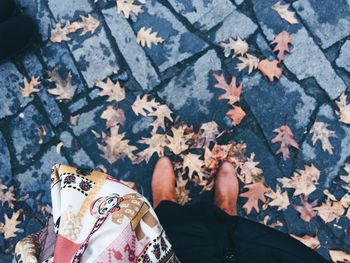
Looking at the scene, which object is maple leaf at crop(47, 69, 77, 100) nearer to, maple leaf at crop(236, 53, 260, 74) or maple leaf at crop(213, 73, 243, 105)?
maple leaf at crop(213, 73, 243, 105)

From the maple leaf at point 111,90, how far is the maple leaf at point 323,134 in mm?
1438

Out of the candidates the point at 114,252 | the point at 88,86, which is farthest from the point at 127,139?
the point at 114,252

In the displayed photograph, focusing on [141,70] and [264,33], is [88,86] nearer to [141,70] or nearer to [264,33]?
[141,70]

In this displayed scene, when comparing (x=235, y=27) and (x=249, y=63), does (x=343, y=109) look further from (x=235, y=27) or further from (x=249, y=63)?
(x=235, y=27)

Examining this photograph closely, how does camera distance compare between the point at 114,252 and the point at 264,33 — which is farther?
the point at 264,33

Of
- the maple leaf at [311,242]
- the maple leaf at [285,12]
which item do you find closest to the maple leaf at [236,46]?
the maple leaf at [285,12]

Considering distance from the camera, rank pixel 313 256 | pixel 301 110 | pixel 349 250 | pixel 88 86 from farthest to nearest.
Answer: pixel 88 86
pixel 301 110
pixel 349 250
pixel 313 256

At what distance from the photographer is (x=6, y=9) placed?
329cm

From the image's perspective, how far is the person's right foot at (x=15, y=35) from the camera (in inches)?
130

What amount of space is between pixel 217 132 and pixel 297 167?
24.5 inches

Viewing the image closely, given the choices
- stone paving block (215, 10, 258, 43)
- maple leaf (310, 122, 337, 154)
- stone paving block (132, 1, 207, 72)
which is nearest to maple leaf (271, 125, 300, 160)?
maple leaf (310, 122, 337, 154)

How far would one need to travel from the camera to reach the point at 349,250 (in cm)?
298

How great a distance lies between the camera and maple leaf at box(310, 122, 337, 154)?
313 centimetres

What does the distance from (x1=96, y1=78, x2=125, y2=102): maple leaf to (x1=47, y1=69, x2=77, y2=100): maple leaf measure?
0.22 meters
